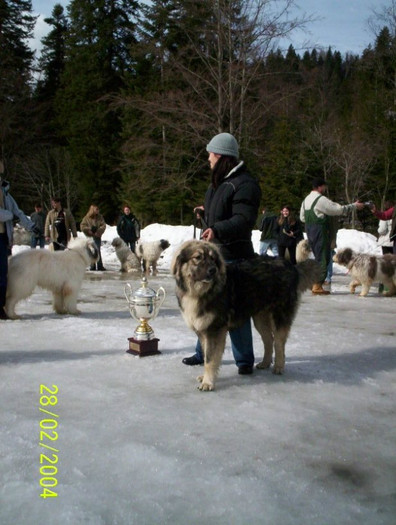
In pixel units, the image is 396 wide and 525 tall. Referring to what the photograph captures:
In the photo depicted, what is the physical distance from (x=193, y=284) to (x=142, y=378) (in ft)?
3.11

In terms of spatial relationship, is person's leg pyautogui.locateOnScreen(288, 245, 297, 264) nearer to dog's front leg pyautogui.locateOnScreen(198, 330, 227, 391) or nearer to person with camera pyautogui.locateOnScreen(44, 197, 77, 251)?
person with camera pyautogui.locateOnScreen(44, 197, 77, 251)

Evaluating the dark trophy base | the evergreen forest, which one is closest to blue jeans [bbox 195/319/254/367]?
the dark trophy base

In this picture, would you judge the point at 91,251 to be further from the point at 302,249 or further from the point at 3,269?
the point at 302,249

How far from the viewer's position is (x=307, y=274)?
4430mm

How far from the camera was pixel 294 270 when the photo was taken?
4.36 metres

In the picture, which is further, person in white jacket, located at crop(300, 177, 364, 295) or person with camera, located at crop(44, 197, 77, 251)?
person with camera, located at crop(44, 197, 77, 251)

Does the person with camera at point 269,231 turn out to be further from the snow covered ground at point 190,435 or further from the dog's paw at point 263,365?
the dog's paw at point 263,365

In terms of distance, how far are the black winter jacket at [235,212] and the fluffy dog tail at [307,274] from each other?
46 centimetres

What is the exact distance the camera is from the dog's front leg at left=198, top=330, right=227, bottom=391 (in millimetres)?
3859

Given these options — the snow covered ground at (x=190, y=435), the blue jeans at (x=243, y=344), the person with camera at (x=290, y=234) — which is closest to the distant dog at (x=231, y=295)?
the blue jeans at (x=243, y=344)

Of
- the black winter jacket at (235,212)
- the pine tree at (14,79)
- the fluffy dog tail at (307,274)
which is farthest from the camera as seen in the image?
the pine tree at (14,79)

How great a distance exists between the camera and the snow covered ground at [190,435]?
7.52ft

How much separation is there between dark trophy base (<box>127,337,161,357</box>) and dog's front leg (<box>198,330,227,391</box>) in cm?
102

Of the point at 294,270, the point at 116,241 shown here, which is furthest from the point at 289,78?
the point at 294,270
